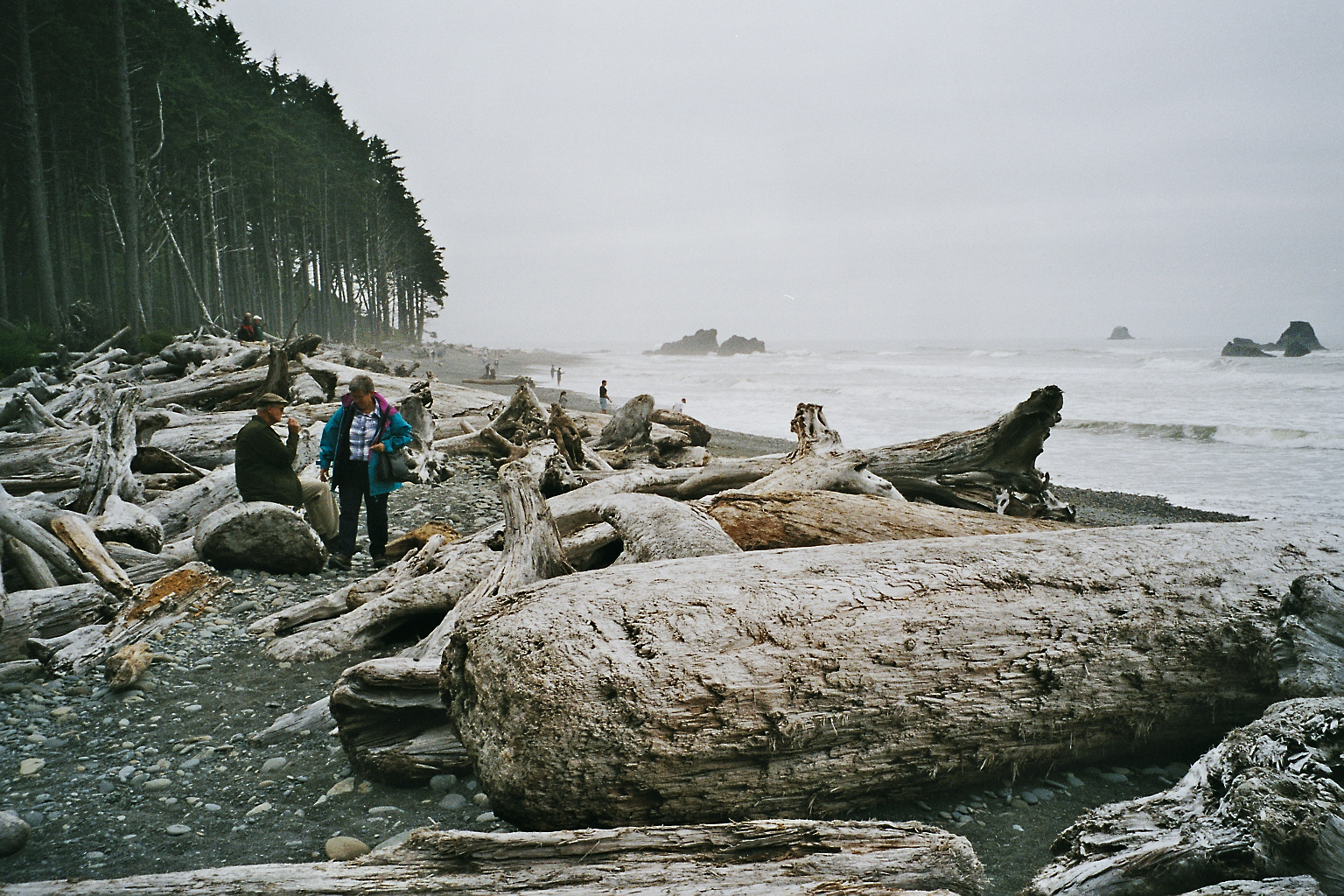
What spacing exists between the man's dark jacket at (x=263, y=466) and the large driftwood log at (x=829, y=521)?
12.7 ft

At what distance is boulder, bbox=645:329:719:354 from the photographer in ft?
411

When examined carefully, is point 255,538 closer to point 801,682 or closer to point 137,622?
point 137,622

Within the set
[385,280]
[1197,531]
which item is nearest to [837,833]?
[1197,531]

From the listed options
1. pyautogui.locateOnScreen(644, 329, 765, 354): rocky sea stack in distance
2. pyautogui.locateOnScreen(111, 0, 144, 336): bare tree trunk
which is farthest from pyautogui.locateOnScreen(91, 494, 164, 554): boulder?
pyautogui.locateOnScreen(644, 329, 765, 354): rocky sea stack in distance

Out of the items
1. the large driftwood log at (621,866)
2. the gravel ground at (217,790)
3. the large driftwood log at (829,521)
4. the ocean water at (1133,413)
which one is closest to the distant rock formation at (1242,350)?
the ocean water at (1133,413)

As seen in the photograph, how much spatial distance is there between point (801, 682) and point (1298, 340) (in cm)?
8299

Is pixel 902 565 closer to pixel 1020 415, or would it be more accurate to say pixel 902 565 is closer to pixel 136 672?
pixel 1020 415

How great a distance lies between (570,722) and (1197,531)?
3159 mm

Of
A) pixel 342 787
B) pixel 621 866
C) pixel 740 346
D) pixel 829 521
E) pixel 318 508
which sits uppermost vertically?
pixel 740 346

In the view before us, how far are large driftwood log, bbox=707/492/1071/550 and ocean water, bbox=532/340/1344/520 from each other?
4174mm

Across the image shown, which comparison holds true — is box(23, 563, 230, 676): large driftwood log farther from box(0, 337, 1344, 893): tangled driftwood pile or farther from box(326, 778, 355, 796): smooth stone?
box(326, 778, 355, 796): smooth stone

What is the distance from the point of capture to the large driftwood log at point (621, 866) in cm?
201

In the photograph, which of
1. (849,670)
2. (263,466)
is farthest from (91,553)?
(849,670)

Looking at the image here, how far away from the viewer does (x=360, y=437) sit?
6383 mm
